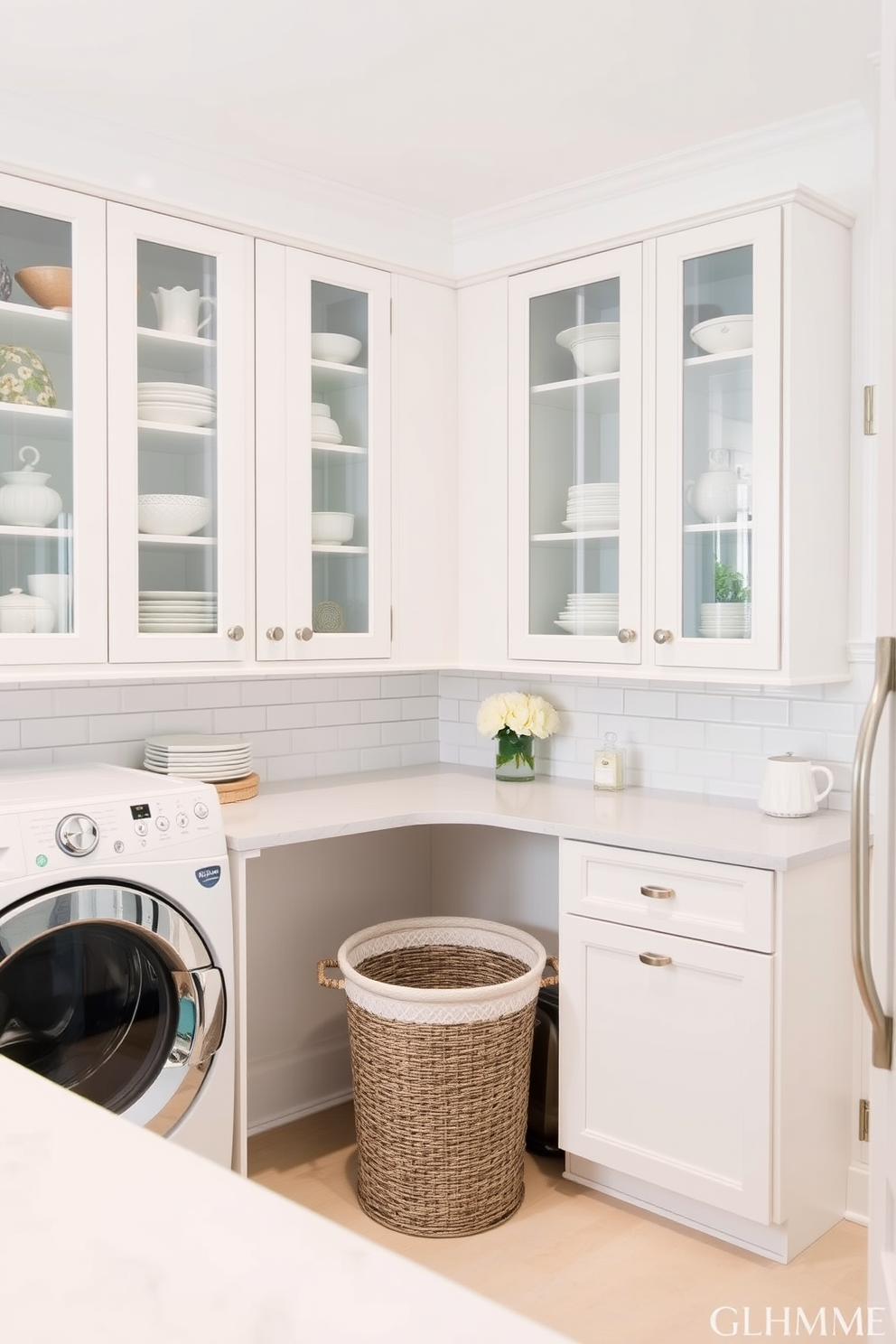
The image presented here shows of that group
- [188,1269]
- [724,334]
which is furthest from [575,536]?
[188,1269]

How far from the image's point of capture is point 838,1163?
253 cm

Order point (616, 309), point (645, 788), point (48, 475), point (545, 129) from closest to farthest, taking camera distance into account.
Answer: point (48, 475), point (545, 129), point (616, 309), point (645, 788)

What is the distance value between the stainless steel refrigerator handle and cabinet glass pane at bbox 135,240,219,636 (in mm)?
1833

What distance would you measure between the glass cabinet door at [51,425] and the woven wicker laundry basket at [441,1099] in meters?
1.05

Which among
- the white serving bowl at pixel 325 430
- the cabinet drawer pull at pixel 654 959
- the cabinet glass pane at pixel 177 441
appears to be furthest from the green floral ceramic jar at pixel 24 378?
the cabinet drawer pull at pixel 654 959

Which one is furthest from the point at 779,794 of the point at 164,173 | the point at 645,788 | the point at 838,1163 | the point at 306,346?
the point at 164,173

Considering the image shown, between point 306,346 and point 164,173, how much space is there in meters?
0.51

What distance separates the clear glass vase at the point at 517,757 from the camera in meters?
3.22

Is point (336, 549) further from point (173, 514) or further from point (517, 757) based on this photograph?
point (517, 757)

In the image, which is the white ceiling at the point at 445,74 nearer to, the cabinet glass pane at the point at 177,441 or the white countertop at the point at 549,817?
the cabinet glass pane at the point at 177,441

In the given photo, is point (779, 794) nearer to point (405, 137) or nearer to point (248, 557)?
point (248, 557)

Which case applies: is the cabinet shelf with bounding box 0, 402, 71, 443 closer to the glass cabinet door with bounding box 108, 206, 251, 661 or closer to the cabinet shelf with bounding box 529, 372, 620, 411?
the glass cabinet door with bounding box 108, 206, 251, 661

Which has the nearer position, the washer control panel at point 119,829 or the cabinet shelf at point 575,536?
the washer control panel at point 119,829

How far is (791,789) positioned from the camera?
2648mm
